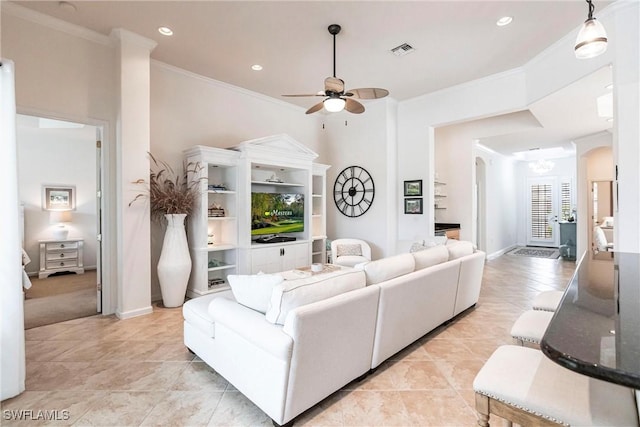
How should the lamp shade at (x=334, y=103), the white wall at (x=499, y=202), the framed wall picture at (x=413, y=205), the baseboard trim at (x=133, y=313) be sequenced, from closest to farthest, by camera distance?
the lamp shade at (x=334, y=103)
the baseboard trim at (x=133, y=313)
the framed wall picture at (x=413, y=205)
the white wall at (x=499, y=202)

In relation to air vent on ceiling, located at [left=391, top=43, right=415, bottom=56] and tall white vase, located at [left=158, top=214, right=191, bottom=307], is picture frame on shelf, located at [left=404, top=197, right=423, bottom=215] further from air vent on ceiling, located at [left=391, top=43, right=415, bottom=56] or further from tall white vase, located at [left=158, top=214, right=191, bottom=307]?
tall white vase, located at [left=158, top=214, right=191, bottom=307]

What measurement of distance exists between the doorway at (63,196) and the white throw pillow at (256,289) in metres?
4.20

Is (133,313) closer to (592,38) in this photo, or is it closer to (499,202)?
(592,38)

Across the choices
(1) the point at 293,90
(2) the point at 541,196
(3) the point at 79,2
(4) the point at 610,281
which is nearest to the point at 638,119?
(4) the point at 610,281

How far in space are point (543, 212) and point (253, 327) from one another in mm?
11179

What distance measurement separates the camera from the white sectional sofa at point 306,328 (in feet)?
5.55

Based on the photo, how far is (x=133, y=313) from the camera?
3516 millimetres

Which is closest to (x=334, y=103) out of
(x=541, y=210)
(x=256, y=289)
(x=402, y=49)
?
(x=402, y=49)

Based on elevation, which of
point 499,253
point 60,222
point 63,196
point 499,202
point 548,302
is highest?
point 63,196

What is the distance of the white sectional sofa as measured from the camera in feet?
5.55

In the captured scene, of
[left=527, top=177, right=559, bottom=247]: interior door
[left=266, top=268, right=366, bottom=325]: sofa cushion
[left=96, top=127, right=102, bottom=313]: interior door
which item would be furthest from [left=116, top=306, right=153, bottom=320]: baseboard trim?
[left=527, top=177, right=559, bottom=247]: interior door

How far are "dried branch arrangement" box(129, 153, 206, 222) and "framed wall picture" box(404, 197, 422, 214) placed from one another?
11.7ft

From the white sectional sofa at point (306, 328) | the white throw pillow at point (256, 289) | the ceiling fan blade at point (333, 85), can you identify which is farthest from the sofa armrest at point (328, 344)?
the ceiling fan blade at point (333, 85)

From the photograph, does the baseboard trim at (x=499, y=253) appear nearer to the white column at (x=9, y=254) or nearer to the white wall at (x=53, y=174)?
the white column at (x=9, y=254)
